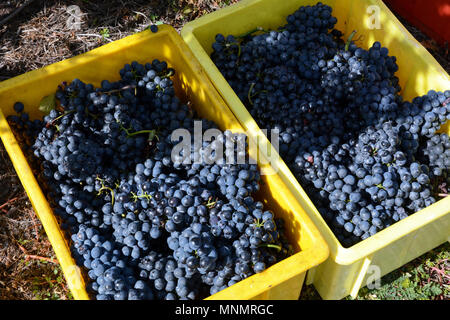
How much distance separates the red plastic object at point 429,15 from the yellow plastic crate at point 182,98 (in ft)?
5.46

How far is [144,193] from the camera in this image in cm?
182

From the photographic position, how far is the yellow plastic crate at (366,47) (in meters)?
1.80

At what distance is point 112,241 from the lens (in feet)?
5.97

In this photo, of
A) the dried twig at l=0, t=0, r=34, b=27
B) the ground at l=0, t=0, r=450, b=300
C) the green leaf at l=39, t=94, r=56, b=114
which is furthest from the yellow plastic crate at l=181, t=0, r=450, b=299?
the dried twig at l=0, t=0, r=34, b=27

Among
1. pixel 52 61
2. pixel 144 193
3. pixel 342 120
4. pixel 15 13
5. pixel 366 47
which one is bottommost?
pixel 52 61

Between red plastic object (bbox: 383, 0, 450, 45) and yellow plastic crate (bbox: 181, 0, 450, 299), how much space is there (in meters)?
0.71

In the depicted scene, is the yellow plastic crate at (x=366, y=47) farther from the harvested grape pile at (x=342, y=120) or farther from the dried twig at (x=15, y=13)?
the dried twig at (x=15, y=13)

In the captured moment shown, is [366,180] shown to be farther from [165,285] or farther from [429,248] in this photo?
[165,285]

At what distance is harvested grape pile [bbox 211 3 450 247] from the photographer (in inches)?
76.2

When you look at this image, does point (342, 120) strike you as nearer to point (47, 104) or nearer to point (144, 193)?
point (144, 193)

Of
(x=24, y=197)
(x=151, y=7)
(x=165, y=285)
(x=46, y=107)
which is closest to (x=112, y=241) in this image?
(x=165, y=285)

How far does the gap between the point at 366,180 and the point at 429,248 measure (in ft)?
2.05

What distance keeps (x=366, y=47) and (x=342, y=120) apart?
0.61m

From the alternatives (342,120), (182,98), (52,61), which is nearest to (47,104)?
(182,98)
